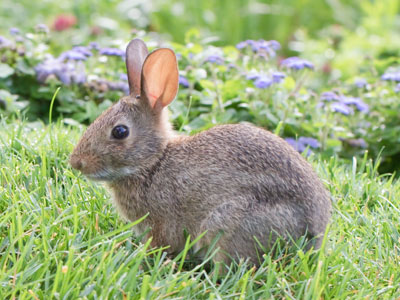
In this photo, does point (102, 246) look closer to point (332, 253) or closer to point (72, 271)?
point (72, 271)

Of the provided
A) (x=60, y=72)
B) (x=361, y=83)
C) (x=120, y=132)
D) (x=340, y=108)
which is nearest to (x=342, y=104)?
(x=340, y=108)

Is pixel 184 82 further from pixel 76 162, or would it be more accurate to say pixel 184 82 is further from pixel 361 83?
pixel 76 162

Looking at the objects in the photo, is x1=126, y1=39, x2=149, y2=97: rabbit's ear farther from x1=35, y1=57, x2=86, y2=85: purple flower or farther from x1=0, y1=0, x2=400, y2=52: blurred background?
x1=0, y1=0, x2=400, y2=52: blurred background

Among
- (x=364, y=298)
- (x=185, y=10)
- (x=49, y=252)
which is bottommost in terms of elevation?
(x=364, y=298)

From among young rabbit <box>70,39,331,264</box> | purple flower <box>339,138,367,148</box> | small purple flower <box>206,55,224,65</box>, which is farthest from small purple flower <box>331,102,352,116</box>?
young rabbit <box>70,39,331,264</box>

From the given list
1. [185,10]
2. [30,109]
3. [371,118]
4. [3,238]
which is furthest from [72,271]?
[185,10]

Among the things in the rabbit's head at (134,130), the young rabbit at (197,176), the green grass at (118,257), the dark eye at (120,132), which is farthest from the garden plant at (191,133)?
the dark eye at (120,132)

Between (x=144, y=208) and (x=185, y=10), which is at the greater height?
(x=185, y=10)
